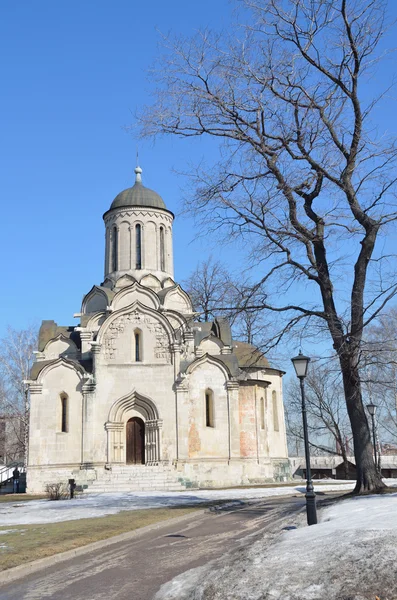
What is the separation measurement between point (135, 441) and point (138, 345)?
504 centimetres

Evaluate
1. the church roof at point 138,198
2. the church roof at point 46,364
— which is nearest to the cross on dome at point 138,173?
the church roof at point 138,198

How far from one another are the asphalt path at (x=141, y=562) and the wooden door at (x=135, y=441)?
16346mm

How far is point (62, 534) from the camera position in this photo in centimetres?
1226

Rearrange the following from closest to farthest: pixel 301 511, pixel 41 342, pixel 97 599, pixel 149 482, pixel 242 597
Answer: pixel 242 597
pixel 97 599
pixel 301 511
pixel 149 482
pixel 41 342

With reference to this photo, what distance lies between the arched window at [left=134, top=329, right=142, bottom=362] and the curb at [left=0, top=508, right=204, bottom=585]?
655 inches

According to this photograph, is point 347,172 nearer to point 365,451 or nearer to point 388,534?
point 365,451

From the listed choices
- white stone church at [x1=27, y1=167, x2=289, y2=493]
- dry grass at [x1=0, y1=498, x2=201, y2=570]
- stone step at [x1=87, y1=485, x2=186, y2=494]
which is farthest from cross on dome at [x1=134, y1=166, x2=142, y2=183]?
dry grass at [x1=0, y1=498, x2=201, y2=570]

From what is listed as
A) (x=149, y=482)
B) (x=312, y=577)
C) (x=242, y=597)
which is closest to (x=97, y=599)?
(x=242, y=597)

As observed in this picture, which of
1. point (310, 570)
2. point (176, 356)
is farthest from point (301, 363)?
point (176, 356)

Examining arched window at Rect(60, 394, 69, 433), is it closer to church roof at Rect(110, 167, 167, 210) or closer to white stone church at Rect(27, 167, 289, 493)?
white stone church at Rect(27, 167, 289, 493)

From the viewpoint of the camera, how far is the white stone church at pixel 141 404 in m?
29.8

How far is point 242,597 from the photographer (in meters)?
6.35

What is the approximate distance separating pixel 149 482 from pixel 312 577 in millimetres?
22583

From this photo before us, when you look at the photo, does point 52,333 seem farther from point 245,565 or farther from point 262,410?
point 245,565
